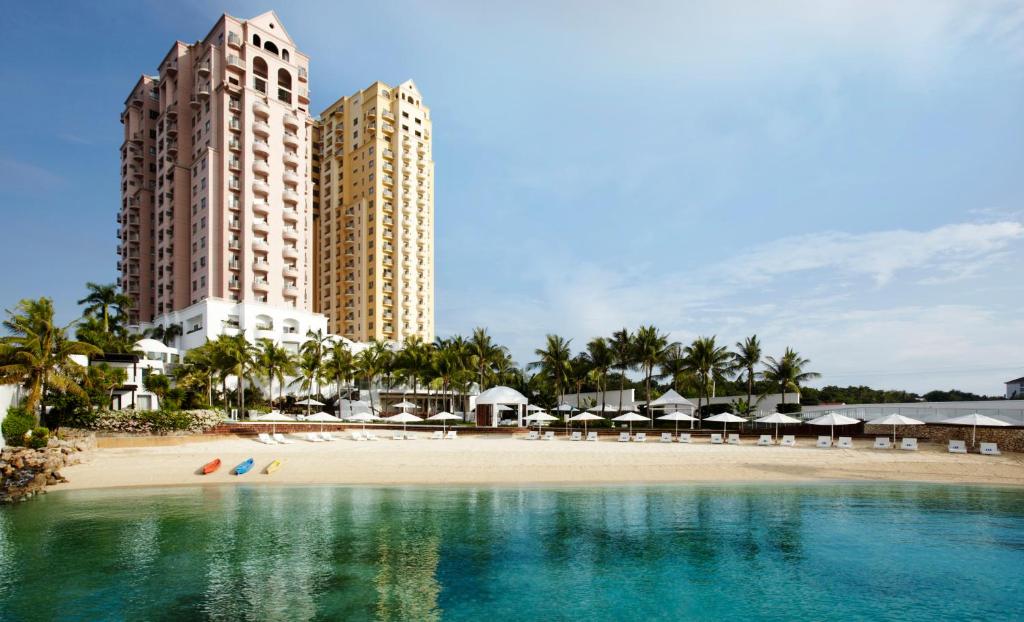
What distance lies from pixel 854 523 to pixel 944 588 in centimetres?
633

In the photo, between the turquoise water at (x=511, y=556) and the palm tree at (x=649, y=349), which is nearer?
the turquoise water at (x=511, y=556)

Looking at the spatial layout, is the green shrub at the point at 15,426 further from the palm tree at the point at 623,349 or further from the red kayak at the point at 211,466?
the palm tree at the point at 623,349

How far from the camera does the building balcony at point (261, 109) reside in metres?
77.2

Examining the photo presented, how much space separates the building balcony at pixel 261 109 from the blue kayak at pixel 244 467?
58327 mm

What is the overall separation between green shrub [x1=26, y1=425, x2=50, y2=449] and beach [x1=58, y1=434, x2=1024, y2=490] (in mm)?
2319

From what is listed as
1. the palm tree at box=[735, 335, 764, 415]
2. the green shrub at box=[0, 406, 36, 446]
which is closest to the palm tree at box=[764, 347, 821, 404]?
the palm tree at box=[735, 335, 764, 415]

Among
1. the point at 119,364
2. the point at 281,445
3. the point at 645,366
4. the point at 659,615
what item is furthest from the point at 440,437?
the point at 659,615

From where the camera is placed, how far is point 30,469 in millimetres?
28938

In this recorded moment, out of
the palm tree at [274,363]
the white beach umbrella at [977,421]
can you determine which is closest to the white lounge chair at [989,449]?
the white beach umbrella at [977,421]

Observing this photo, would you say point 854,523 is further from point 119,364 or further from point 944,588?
point 119,364

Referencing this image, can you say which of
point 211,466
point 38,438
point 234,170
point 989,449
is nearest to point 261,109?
point 234,170

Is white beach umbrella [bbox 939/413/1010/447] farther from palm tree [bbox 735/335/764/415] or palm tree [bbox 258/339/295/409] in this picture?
palm tree [bbox 258/339/295/409]

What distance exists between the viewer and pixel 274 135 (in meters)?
78.9

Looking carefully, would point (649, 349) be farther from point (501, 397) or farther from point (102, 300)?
point (102, 300)
